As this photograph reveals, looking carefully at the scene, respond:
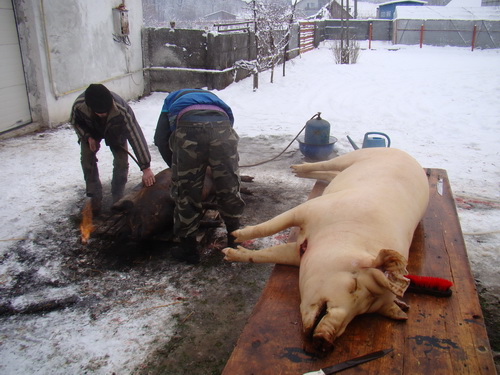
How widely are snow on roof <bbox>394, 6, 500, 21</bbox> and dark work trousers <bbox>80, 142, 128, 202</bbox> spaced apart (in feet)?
75.2

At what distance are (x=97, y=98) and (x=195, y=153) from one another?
1183 millimetres

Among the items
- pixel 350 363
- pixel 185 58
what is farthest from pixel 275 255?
pixel 185 58

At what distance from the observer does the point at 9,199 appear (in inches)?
184

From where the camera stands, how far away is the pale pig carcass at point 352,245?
189cm

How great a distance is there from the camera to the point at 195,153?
333 cm

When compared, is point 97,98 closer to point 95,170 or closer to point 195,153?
point 95,170

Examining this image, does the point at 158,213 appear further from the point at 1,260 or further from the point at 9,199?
the point at 9,199

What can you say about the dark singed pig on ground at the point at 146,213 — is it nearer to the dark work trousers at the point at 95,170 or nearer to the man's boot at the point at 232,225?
the dark work trousers at the point at 95,170

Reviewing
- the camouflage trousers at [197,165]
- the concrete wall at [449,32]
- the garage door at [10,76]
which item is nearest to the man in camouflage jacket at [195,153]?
the camouflage trousers at [197,165]

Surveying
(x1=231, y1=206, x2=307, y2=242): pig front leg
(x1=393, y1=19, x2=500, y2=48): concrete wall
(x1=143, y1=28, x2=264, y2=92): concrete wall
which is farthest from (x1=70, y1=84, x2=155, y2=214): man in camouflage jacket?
(x1=393, y1=19, x2=500, y2=48): concrete wall

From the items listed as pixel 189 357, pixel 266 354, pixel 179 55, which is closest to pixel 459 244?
pixel 266 354

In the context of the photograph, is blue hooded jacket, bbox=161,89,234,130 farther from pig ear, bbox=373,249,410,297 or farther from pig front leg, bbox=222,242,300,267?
pig ear, bbox=373,249,410,297

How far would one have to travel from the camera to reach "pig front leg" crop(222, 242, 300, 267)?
8.30 ft

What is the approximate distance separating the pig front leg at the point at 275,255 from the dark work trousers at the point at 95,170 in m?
2.30
